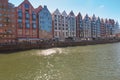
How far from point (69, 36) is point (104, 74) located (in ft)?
259

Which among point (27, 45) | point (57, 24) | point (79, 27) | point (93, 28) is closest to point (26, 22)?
point (27, 45)

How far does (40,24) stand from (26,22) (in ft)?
28.3

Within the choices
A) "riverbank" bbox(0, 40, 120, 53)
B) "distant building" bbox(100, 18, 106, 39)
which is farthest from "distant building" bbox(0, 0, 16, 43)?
"distant building" bbox(100, 18, 106, 39)

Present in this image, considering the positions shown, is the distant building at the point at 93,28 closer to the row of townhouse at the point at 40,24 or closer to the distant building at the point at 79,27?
the row of townhouse at the point at 40,24

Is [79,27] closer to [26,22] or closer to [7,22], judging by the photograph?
[26,22]

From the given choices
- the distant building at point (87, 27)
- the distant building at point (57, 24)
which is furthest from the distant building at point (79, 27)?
the distant building at point (57, 24)

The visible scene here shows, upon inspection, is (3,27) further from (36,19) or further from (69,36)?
(69,36)

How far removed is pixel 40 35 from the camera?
7706 cm

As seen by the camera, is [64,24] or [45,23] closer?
[45,23]

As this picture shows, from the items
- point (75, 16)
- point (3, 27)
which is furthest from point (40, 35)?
point (75, 16)

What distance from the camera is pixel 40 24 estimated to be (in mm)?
77812

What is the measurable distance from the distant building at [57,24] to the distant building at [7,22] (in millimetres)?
28528

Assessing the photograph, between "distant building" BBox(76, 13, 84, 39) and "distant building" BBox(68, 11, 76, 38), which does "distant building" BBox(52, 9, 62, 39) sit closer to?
"distant building" BBox(68, 11, 76, 38)

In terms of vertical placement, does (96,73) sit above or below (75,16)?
below
